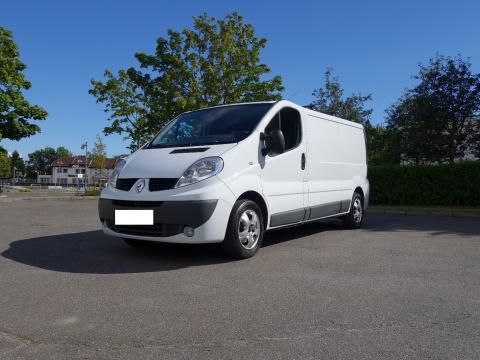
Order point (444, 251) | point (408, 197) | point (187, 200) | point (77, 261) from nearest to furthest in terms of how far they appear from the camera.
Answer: point (187, 200) → point (77, 261) → point (444, 251) → point (408, 197)

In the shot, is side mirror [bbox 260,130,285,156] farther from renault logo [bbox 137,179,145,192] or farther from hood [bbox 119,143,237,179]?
renault logo [bbox 137,179,145,192]

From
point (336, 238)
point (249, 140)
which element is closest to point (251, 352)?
point (249, 140)

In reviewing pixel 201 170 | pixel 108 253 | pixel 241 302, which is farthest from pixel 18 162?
pixel 241 302

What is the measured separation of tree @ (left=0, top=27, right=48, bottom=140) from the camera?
1742 cm

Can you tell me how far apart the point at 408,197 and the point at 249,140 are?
9289 millimetres

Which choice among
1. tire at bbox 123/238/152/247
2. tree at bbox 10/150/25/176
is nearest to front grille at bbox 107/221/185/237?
tire at bbox 123/238/152/247

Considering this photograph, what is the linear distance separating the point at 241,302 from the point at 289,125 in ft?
10.4

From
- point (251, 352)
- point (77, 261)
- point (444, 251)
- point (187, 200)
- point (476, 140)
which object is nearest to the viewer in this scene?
point (251, 352)

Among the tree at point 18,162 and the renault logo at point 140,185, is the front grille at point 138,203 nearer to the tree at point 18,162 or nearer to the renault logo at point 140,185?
the renault logo at point 140,185

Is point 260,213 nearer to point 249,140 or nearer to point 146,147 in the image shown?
point 249,140

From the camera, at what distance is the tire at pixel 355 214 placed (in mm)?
7664

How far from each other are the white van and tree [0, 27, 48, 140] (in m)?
14.4

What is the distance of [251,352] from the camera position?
239 cm

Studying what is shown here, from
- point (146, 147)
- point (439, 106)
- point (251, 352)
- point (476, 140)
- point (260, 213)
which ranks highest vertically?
point (439, 106)
